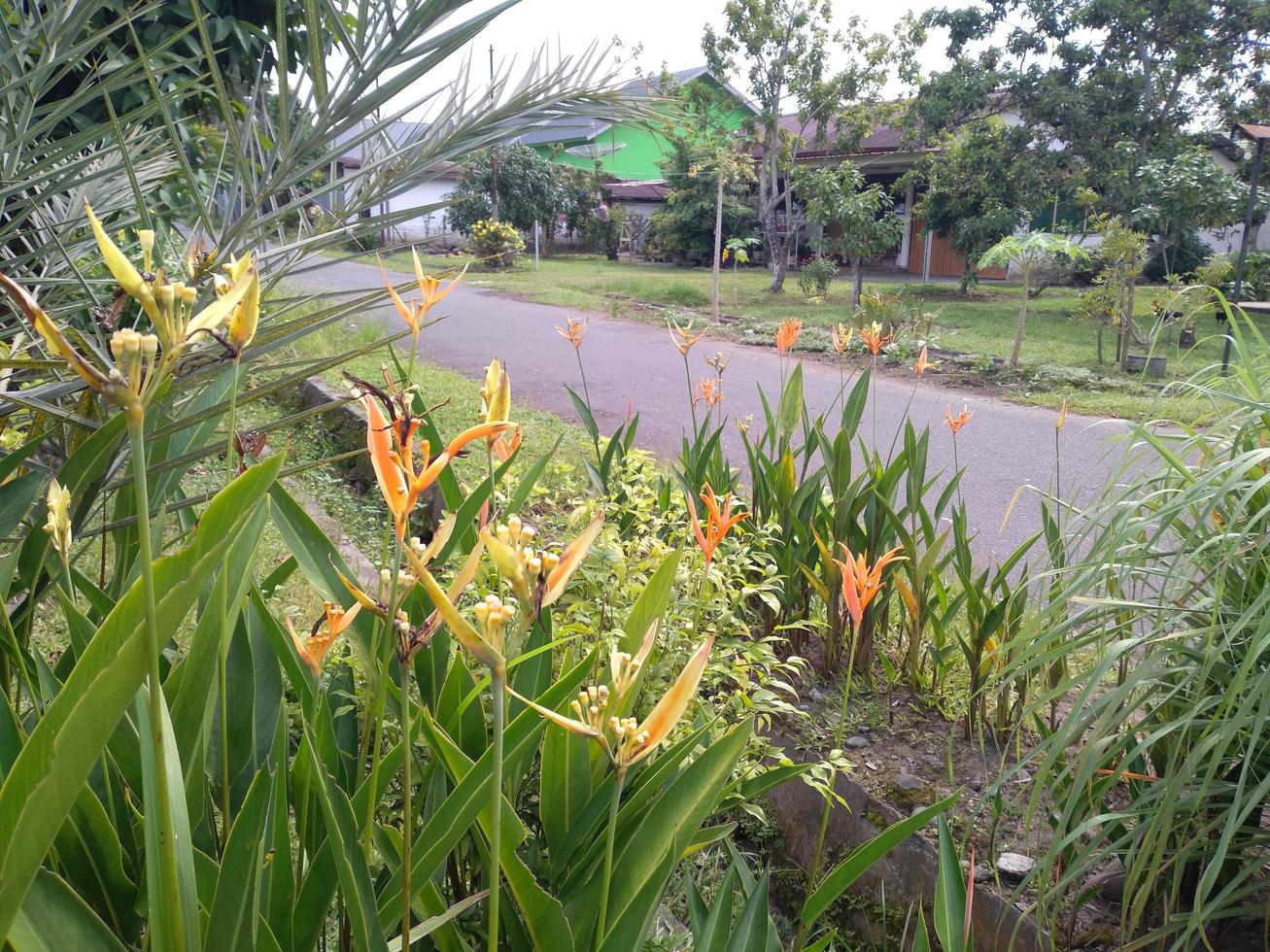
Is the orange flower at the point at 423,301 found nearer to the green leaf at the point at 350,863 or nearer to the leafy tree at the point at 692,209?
the green leaf at the point at 350,863

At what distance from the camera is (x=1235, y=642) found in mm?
1464

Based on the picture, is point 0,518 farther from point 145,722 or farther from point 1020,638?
point 1020,638

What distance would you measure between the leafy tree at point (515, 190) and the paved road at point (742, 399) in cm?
1280

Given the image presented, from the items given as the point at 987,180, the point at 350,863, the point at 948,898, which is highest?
the point at 987,180

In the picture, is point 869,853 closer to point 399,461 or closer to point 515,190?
point 399,461

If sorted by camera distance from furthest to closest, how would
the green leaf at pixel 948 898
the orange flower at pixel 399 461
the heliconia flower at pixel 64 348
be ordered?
the green leaf at pixel 948 898
the orange flower at pixel 399 461
the heliconia flower at pixel 64 348

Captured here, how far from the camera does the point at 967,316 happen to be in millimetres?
14023

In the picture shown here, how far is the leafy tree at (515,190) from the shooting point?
24.3m

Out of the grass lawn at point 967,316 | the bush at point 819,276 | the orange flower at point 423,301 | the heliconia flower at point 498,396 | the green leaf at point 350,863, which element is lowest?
the grass lawn at point 967,316

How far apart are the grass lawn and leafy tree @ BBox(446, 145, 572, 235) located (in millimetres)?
2493

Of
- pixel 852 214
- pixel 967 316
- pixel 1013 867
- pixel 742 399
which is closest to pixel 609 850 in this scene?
pixel 1013 867

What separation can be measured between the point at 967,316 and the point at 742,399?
7.87 meters

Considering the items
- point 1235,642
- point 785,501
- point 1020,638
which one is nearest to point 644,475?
point 785,501

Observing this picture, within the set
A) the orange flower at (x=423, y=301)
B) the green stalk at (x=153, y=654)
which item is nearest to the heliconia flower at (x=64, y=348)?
the green stalk at (x=153, y=654)
